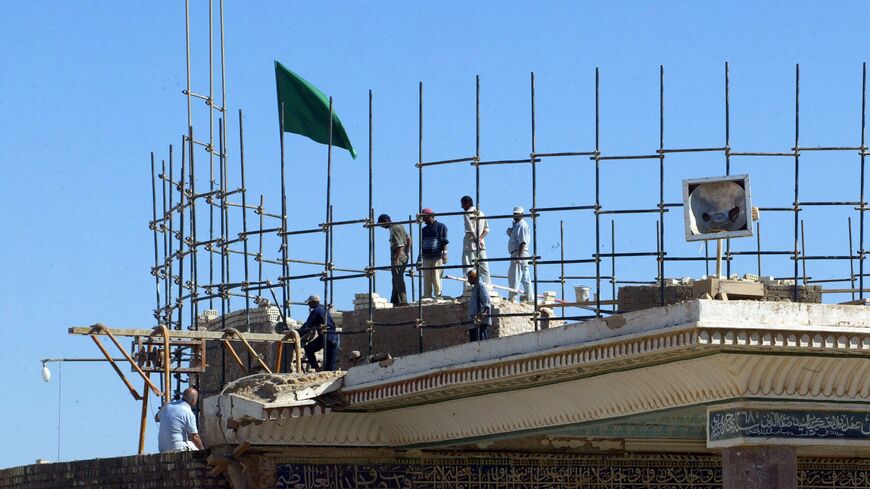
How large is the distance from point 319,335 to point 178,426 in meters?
1.55

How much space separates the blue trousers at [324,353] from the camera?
13.3 meters

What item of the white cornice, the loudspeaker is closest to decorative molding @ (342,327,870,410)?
the white cornice

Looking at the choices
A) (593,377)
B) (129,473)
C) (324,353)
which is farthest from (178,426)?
(593,377)

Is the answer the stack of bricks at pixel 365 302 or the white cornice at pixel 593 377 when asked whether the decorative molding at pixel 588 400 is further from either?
the stack of bricks at pixel 365 302

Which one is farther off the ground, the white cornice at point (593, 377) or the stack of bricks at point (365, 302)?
the stack of bricks at point (365, 302)

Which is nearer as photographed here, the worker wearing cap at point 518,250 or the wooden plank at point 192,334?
the wooden plank at point 192,334

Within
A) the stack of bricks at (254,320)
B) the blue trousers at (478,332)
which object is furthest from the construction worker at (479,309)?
the stack of bricks at (254,320)

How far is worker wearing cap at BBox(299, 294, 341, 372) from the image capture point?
43.9 feet

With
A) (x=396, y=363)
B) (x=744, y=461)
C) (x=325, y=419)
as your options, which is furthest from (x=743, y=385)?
(x=325, y=419)

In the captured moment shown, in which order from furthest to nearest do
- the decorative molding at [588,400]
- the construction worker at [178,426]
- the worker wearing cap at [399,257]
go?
1. the worker wearing cap at [399,257]
2. the construction worker at [178,426]
3. the decorative molding at [588,400]

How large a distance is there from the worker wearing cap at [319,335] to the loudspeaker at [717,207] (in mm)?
3909

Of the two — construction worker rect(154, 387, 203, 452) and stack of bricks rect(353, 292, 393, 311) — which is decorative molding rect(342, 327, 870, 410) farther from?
stack of bricks rect(353, 292, 393, 311)

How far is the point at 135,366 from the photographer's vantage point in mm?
12859

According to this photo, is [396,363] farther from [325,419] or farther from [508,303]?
[508,303]
